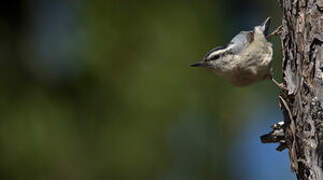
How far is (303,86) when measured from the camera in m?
3.03

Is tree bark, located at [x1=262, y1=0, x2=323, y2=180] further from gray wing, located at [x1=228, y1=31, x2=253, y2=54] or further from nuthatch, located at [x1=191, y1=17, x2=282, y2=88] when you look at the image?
gray wing, located at [x1=228, y1=31, x2=253, y2=54]

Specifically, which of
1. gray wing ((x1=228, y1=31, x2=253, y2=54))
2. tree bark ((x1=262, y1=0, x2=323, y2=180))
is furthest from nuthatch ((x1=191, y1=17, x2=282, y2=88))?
tree bark ((x1=262, y1=0, x2=323, y2=180))

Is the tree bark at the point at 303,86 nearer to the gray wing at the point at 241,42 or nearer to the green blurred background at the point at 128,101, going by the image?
the gray wing at the point at 241,42

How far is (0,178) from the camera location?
6008 millimetres

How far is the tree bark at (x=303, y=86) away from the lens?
295 cm

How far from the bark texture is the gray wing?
41.4 inches

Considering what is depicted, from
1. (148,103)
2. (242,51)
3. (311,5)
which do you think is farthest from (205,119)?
(311,5)

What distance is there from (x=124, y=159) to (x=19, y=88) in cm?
126

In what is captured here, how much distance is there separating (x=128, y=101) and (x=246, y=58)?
1897 mm

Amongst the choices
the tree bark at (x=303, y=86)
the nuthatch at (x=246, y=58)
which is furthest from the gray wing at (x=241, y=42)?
the tree bark at (x=303, y=86)

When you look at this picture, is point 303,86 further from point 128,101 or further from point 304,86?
point 128,101

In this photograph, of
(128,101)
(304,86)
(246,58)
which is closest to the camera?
(304,86)

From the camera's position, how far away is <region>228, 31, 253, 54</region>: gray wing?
14.1ft

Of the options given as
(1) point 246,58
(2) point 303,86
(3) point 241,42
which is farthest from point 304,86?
(3) point 241,42
